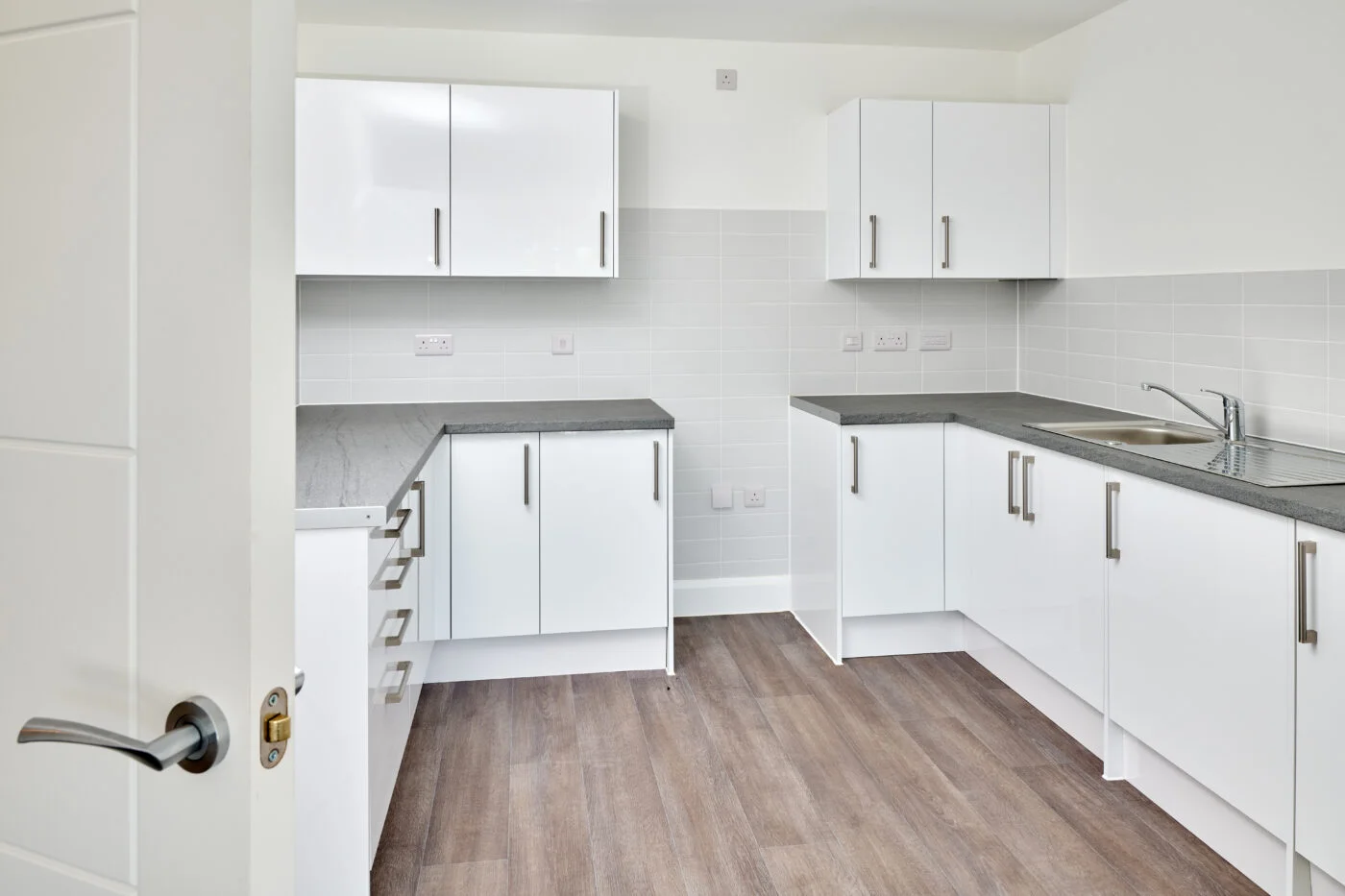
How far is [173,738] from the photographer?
0.71 metres

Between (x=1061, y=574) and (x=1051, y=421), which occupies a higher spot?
(x=1051, y=421)

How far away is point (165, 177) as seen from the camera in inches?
28.8

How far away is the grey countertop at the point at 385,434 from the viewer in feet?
6.75

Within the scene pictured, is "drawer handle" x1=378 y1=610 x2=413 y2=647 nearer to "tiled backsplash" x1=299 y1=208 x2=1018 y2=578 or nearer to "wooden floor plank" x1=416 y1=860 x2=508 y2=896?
"wooden floor plank" x1=416 y1=860 x2=508 y2=896

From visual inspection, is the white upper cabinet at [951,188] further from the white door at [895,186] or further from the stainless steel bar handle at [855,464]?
the stainless steel bar handle at [855,464]

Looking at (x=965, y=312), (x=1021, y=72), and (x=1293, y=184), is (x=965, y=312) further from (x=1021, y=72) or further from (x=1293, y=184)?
(x=1293, y=184)

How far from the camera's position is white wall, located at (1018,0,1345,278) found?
110 inches

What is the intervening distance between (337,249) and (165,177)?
2.92 meters

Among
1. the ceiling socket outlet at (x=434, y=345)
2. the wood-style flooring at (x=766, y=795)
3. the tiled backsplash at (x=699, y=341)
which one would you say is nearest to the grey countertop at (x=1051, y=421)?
the tiled backsplash at (x=699, y=341)

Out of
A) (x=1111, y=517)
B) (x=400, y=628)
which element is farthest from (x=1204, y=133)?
(x=400, y=628)

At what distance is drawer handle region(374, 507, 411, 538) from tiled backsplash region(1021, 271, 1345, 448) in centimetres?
240

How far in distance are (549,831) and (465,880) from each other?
10.8 inches

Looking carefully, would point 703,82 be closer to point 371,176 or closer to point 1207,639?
point 371,176

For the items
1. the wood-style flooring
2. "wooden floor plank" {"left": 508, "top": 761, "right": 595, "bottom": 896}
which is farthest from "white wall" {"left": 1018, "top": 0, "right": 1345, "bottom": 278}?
"wooden floor plank" {"left": 508, "top": 761, "right": 595, "bottom": 896}
